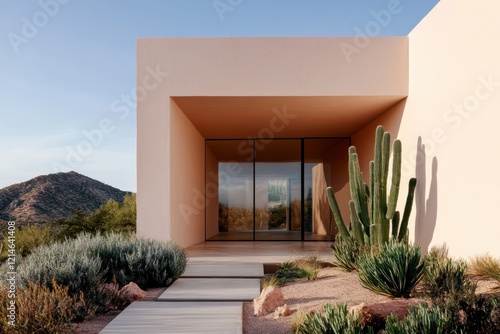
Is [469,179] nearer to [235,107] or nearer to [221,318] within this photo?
[221,318]

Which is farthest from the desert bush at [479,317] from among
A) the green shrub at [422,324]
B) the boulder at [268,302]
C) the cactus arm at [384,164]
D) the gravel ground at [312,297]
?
the cactus arm at [384,164]

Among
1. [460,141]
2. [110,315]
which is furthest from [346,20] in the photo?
[110,315]

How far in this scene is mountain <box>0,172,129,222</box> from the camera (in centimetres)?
1870

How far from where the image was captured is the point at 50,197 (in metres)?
20.3

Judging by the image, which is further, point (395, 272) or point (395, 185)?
point (395, 185)

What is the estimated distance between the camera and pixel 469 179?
614 cm

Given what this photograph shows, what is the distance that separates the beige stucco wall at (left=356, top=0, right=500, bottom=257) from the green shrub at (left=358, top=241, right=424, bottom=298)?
1.22 meters

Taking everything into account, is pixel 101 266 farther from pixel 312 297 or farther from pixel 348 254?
pixel 348 254

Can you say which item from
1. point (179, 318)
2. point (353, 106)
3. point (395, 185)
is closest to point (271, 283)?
point (179, 318)

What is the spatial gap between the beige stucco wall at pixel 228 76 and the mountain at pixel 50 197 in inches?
464

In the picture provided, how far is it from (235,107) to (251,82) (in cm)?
96

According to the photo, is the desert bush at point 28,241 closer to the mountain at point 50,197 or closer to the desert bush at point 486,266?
the desert bush at point 486,266

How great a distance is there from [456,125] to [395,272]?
280 centimetres

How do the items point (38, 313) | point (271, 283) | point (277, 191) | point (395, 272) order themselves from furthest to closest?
point (277, 191)
point (271, 283)
point (395, 272)
point (38, 313)
